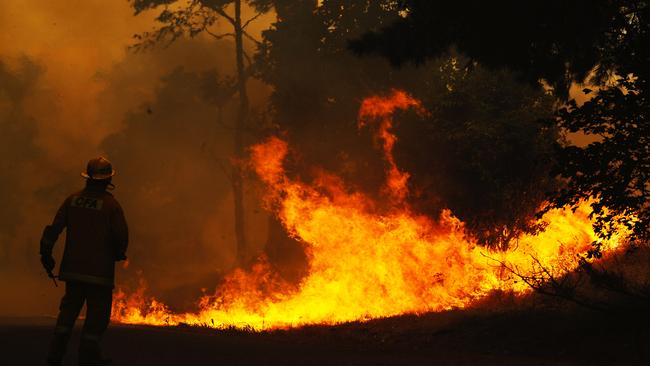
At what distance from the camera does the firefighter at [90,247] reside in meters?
7.32

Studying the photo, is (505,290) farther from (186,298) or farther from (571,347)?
(186,298)

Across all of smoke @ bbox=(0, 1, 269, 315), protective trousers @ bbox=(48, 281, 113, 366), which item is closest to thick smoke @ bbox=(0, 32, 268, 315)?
smoke @ bbox=(0, 1, 269, 315)

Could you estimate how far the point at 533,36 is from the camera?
891 cm

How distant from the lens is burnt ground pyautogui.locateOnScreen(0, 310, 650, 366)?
8.04 meters

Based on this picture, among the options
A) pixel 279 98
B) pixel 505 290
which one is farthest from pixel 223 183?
pixel 505 290

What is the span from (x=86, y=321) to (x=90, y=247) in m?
0.73

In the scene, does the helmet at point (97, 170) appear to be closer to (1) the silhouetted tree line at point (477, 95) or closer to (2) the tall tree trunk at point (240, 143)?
(1) the silhouetted tree line at point (477, 95)

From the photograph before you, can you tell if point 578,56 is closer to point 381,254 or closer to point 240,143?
point 381,254

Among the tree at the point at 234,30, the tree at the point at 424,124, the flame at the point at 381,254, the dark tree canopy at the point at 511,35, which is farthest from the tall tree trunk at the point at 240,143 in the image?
the dark tree canopy at the point at 511,35

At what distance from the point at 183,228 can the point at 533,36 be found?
119 ft

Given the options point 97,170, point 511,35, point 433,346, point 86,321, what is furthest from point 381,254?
point 86,321

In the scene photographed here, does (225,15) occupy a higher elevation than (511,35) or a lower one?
higher

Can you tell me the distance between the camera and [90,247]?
7430mm

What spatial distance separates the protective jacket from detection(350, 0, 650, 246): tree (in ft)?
13.9
